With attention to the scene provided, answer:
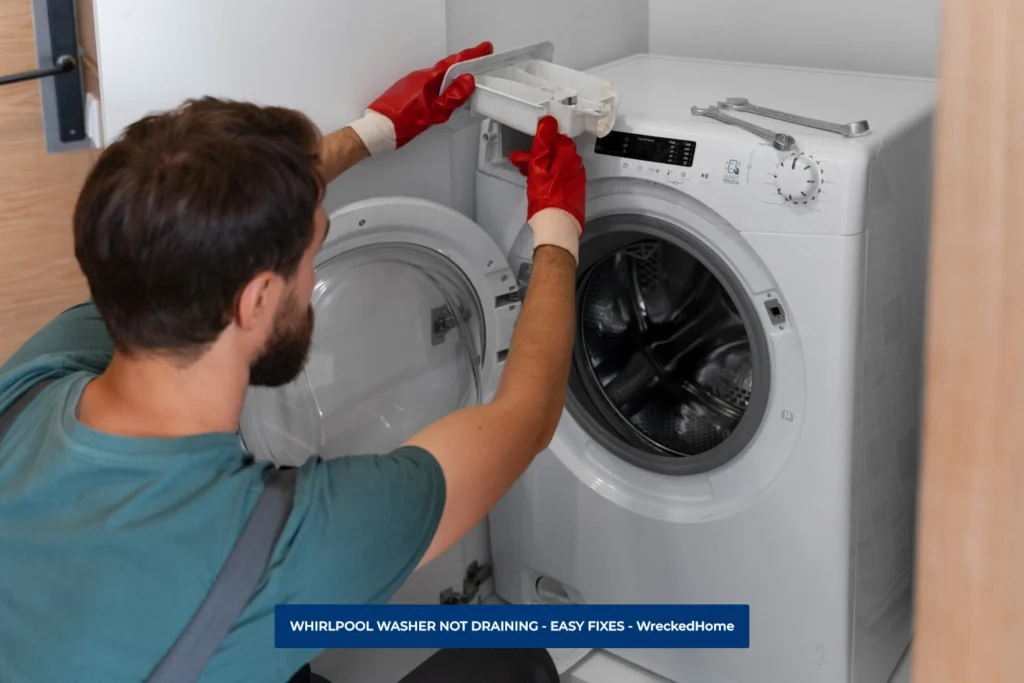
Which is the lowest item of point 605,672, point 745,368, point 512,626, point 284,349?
point 605,672

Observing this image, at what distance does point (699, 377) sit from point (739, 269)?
39cm

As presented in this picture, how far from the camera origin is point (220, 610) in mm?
908

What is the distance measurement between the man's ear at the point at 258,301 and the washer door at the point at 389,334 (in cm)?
44

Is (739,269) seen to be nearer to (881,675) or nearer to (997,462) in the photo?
(881,675)

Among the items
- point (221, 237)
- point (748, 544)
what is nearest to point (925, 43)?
point (748, 544)

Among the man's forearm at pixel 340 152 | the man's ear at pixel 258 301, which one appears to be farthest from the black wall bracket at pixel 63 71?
the man's ear at pixel 258 301

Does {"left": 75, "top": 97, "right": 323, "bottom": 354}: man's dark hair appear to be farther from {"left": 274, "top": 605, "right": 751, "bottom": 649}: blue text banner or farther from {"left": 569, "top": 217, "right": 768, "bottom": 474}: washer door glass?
{"left": 569, "top": 217, "right": 768, "bottom": 474}: washer door glass

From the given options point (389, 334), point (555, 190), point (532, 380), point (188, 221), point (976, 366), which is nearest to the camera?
point (976, 366)

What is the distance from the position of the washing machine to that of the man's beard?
1.94ft

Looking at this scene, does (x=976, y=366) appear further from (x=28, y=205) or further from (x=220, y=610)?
(x=28, y=205)

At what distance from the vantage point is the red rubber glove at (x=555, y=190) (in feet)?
4.47

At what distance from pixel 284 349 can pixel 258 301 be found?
8 cm

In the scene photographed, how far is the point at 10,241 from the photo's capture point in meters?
1.66

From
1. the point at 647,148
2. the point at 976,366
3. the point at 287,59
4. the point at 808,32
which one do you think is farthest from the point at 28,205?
the point at 976,366
